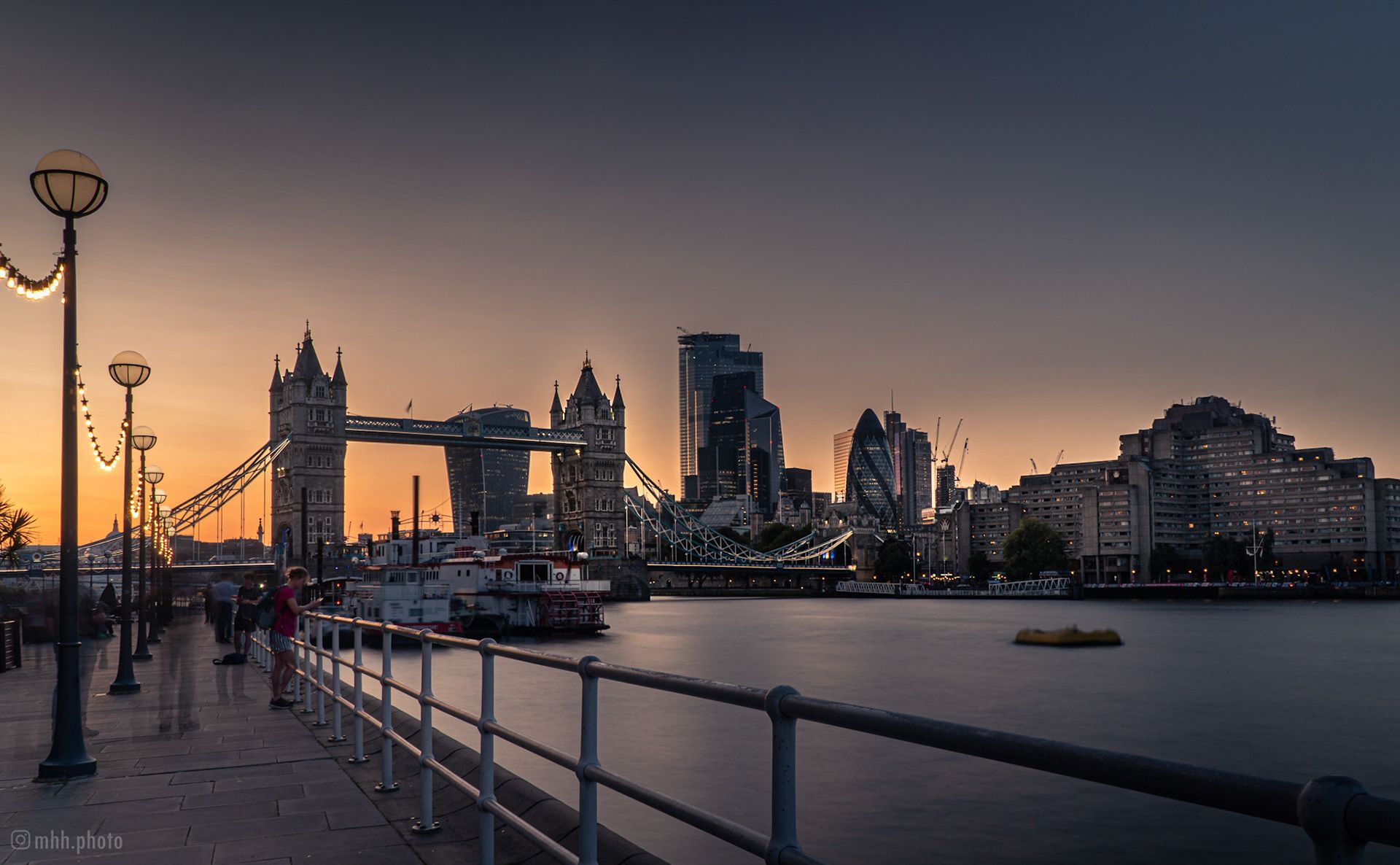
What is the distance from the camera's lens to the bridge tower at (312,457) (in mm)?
139750

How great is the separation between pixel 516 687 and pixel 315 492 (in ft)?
359

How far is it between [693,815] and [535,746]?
1.73 meters

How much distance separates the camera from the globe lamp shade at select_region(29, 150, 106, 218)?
1041cm

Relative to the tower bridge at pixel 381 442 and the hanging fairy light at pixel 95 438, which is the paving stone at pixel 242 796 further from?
the tower bridge at pixel 381 442

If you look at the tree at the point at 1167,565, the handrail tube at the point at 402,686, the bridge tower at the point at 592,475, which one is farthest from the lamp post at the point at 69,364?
the tree at the point at 1167,565

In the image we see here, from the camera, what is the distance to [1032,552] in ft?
605

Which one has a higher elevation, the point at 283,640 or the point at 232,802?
the point at 283,640

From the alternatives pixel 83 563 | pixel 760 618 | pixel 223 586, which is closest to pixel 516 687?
pixel 223 586

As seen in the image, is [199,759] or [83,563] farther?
[83,563]

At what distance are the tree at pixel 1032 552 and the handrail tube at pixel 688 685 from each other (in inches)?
7432

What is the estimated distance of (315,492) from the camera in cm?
14038

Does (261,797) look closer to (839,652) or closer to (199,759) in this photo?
(199,759)

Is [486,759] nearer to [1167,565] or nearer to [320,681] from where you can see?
[320,681]

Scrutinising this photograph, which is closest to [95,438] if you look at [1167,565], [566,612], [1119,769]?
[1119,769]
